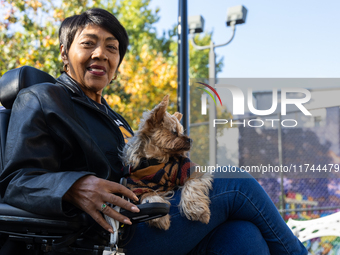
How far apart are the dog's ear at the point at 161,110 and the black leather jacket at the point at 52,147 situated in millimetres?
236

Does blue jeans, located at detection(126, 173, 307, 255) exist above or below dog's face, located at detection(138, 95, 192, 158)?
below

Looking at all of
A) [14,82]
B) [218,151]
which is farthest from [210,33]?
[14,82]

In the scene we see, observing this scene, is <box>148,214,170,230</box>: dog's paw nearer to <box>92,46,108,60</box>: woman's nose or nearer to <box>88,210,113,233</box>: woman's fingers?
<box>88,210,113,233</box>: woman's fingers

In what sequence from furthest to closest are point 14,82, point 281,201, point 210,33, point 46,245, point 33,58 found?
1. point 210,33
2. point 33,58
3. point 281,201
4. point 14,82
5. point 46,245

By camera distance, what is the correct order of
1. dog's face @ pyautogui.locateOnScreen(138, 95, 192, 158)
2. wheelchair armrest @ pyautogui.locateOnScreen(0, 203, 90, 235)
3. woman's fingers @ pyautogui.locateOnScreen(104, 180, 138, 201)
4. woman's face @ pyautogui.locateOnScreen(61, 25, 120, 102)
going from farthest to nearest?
woman's face @ pyautogui.locateOnScreen(61, 25, 120, 102)
dog's face @ pyautogui.locateOnScreen(138, 95, 192, 158)
woman's fingers @ pyautogui.locateOnScreen(104, 180, 138, 201)
wheelchair armrest @ pyautogui.locateOnScreen(0, 203, 90, 235)

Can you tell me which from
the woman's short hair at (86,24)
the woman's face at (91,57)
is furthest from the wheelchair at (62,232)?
the woman's short hair at (86,24)

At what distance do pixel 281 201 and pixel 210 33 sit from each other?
31.3ft

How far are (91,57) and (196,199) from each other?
3.20ft

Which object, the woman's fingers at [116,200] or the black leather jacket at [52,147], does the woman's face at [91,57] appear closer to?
the black leather jacket at [52,147]

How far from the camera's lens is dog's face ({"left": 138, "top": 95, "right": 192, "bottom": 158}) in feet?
5.22

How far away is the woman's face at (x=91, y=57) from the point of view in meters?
1.80

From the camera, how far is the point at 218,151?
4.35m

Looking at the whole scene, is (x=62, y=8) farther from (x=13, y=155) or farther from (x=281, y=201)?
(x=13, y=155)

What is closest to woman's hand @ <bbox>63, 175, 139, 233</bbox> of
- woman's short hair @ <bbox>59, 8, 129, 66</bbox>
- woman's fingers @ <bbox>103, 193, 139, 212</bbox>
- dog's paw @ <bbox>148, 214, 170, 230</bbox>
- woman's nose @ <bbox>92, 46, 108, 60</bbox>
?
woman's fingers @ <bbox>103, 193, 139, 212</bbox>
